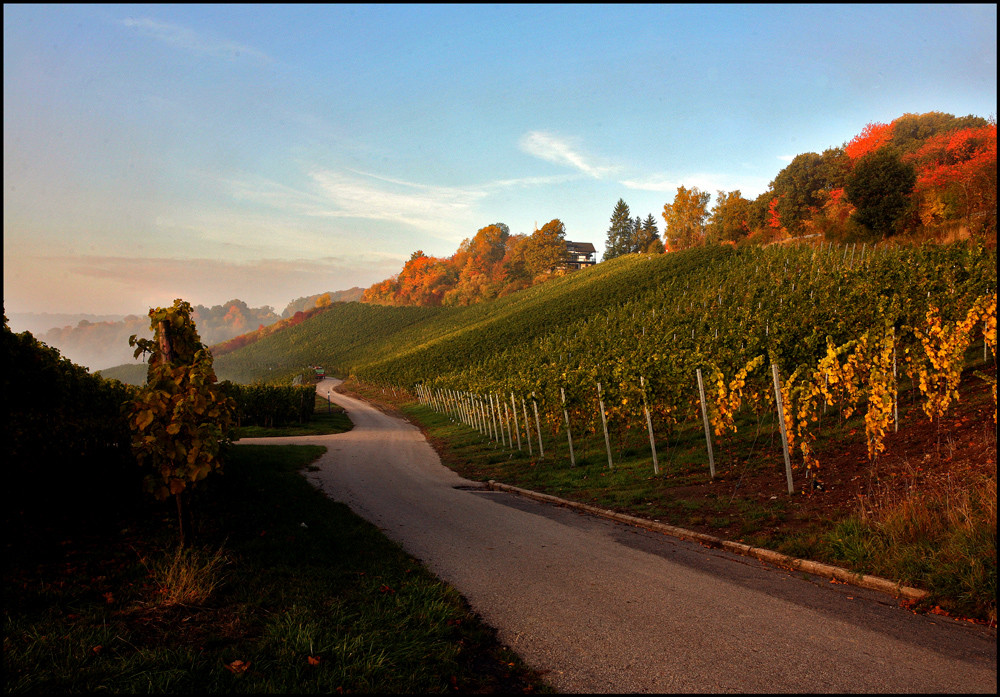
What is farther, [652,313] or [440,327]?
[440,327]

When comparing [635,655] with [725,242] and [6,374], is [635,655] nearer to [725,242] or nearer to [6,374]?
[6,374]

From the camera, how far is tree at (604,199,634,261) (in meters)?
111

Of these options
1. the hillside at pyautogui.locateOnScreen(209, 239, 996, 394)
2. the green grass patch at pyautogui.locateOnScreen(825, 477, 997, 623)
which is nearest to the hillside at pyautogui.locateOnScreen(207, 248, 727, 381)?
the hillside at pyautogui.locateOnScreen(209, 239, 996, 394)

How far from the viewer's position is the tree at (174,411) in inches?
237

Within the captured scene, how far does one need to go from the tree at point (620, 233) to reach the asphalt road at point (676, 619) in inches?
4231

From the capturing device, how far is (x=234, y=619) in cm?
489

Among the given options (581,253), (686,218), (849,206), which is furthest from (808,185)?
(581,253)

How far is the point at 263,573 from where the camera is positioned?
20.1 ft

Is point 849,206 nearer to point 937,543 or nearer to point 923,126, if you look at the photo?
point 923,126

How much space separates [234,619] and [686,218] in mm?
90960

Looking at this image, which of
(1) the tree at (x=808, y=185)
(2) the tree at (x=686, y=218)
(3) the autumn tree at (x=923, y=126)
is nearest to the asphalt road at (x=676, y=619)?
(1) the tree at (x=808, y=185)

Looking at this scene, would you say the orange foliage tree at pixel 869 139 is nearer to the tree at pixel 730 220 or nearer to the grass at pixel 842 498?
the tree at pixel 730 220

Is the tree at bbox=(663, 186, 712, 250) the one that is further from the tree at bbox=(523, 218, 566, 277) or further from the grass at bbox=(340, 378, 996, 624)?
the grass at bbox=(340, 378, 996, 624)

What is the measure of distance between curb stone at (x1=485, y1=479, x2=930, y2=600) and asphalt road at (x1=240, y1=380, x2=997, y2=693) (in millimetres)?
150
